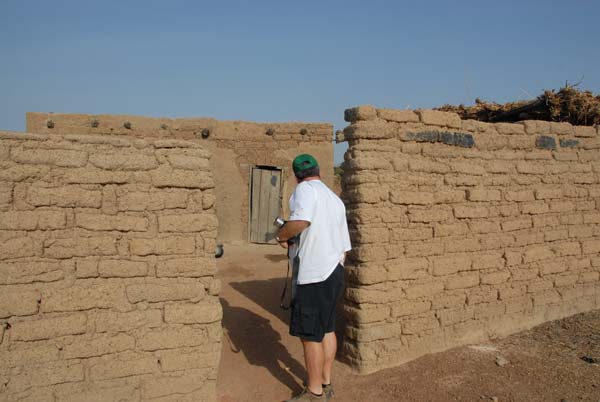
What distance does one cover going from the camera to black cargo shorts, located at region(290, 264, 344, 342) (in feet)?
11.2

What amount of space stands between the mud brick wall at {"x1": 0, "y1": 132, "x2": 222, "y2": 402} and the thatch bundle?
4.33 meters

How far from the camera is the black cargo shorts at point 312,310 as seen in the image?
11.2 feet

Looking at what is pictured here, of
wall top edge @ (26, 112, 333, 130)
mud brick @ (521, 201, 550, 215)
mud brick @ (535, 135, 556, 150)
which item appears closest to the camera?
mud brick @ (521, 201, 550, 215)

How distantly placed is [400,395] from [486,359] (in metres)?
1.17

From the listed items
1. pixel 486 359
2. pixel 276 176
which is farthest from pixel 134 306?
pixel 276 176

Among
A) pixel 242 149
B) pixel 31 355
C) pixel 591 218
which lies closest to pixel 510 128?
pixel 591 218

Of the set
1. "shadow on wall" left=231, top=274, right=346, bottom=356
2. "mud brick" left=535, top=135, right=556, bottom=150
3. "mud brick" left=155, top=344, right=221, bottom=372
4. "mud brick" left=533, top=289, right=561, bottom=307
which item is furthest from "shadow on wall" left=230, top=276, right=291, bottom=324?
"mud brick" left=535, top=135, right=556, bottom=150

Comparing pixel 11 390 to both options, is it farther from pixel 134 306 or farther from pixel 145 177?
pixel 145 177

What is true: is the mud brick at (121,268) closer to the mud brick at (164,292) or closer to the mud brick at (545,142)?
the mud brick at (164,292)

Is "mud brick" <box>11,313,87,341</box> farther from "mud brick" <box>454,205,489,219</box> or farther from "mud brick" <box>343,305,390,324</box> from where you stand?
"mud brick" <box>454,205,489,219</box>

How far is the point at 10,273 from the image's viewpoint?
9.50 ft

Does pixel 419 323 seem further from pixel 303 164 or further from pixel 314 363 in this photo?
pixel 303 164

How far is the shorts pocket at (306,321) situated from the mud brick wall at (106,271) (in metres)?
0.56

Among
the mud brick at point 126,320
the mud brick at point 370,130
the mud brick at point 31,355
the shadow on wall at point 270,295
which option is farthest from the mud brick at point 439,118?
the mud brick at point 31,355
